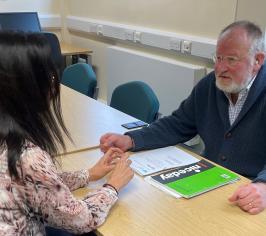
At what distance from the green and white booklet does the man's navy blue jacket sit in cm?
21

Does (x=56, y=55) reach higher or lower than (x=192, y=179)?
higher

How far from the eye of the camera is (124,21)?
13.0ft

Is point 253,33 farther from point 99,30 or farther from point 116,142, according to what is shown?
point 99,30

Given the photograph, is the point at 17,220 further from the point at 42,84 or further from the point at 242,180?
the point at 242,180

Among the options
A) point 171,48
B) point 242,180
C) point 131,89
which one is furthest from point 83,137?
point 171,48

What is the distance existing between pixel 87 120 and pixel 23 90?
1.04 metres

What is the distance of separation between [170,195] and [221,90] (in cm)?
63

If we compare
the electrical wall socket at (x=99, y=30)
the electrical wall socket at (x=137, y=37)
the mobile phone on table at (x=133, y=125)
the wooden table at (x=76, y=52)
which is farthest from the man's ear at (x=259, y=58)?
the wooden table at (x=76, y=52)

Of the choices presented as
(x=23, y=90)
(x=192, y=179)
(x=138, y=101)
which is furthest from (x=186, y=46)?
(x=23, y=90)

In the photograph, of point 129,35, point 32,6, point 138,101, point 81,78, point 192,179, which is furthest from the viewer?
point 32,6

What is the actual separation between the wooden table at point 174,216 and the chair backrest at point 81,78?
4.64ft

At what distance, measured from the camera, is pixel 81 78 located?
2809 mm

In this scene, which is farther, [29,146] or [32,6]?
[32,6]

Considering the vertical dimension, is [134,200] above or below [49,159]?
below
